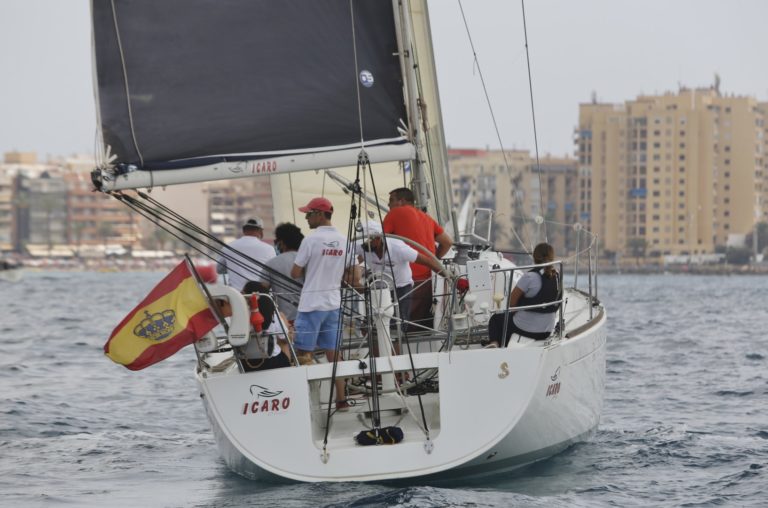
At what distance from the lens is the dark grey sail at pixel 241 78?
323 inches

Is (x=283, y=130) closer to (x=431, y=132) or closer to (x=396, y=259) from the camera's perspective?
(x=396, y=259)

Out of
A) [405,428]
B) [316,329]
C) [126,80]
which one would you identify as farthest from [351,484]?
[126,80]

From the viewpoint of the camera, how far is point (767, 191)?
14525 cm

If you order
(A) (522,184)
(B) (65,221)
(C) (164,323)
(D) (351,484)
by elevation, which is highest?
(A) (522,184)

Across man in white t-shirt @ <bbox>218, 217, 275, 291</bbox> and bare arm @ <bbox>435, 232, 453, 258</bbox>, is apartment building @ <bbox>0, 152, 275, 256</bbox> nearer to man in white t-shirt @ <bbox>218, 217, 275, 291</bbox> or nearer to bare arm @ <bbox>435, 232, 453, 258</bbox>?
man in white t-shirt @ <bbox>218, 217, 275, 291</bbox>

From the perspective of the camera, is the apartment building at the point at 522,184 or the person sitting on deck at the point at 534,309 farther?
the apartment building at the point at 522,184

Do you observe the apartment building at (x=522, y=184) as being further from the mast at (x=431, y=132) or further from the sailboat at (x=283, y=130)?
the sailboat at (x=283, y=130)

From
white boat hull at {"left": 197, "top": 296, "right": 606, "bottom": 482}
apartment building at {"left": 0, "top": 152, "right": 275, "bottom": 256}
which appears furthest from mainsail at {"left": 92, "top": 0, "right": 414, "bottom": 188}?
apartment building at {"left": 0, "top": 152, "right": 275, "bottom": 256}

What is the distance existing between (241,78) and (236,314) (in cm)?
162

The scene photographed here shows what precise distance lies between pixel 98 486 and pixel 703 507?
3829 millimetres

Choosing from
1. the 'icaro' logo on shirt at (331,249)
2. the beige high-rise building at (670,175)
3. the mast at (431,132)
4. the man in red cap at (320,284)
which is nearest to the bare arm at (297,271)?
the man in red cap at (320,284)

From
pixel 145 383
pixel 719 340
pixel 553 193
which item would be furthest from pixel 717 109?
pixel 145 383

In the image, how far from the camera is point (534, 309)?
8.52 meters

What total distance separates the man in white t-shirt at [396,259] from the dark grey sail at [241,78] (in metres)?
0.68
